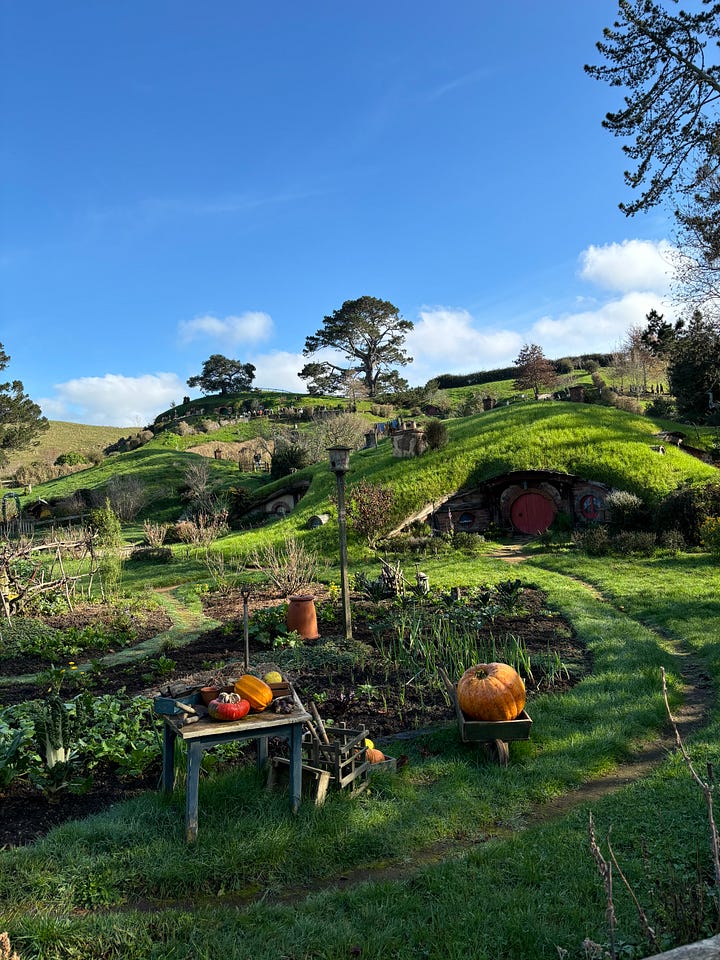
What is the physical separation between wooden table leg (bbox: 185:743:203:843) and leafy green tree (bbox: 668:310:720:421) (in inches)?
761

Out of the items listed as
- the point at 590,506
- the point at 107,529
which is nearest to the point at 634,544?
the point at 590,506

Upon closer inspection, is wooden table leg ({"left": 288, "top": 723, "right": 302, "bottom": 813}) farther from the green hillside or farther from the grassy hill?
the grassy hill

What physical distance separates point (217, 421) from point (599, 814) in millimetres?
64846

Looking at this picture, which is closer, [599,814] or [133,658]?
[599,814]

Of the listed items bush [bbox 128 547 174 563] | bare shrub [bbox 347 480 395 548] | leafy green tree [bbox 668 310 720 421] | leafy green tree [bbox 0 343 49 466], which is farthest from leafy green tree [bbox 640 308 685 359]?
leafy green tree [bbox 0 343 49 466]

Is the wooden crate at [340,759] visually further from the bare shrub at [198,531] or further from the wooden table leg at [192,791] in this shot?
the bare shrub at [198,531]

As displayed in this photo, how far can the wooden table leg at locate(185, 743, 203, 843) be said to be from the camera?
4.91m

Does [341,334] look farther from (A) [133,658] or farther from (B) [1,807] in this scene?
(B) [1,807]

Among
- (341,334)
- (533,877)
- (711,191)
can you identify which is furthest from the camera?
(341,334)

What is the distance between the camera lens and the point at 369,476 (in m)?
27.1

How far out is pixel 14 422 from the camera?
53938mm

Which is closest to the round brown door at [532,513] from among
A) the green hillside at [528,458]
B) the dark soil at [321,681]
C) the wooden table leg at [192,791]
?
the green hillside at [528,458]

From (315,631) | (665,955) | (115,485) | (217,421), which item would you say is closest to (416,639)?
(315,631)

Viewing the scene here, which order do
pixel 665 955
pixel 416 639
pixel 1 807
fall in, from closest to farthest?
pixel 665 955, pixel 1 807, pixel 416 639
